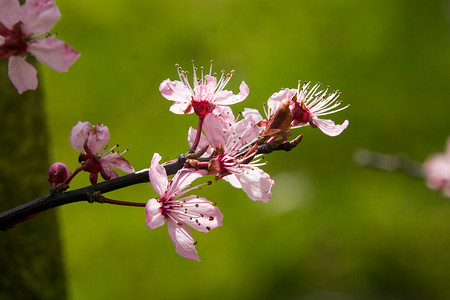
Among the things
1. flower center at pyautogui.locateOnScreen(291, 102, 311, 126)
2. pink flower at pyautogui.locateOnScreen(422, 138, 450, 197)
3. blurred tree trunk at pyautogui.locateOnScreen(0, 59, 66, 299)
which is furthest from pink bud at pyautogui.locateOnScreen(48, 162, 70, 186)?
pink flower at pyautogui.locateOnScreen(422, 138, 450, 197)

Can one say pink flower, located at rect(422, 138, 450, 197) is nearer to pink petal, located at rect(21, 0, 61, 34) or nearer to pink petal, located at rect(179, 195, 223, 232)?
pink petal, located at rect(179, 195, 223, 232)

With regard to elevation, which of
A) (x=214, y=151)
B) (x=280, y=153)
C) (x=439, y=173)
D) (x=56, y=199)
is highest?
(x=280, y=153)

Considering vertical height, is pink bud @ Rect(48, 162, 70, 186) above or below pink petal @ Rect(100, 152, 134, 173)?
below

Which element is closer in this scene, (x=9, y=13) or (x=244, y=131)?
(x=9, y=13)

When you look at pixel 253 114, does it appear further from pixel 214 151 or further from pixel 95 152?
pixel 95 152

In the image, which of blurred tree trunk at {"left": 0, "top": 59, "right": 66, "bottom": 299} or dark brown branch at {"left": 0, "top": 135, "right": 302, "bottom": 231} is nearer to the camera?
dark brown branch at {"left": 0, "top": 135, "right": 302, "bottom": 231}

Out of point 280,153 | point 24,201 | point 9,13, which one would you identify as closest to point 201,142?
point 9,13
